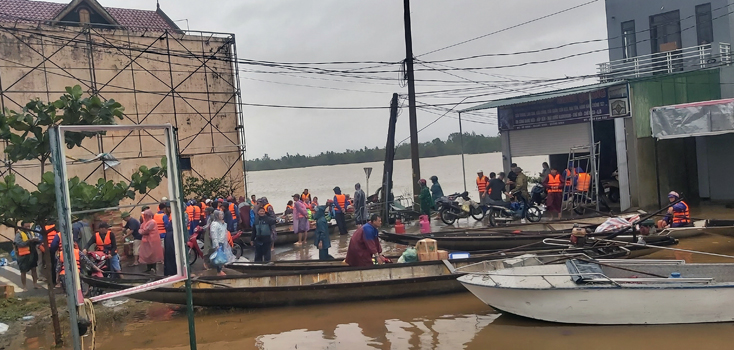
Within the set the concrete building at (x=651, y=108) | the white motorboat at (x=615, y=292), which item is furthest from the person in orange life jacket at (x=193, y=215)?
the concrete building at (x=651, y=108)

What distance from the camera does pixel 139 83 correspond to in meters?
23.9

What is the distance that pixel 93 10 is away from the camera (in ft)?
80.6

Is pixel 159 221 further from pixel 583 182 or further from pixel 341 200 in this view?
pixel 583 182

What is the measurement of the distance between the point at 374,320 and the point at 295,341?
1.28 meters

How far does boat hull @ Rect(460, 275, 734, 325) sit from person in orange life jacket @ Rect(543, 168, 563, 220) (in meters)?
10.9

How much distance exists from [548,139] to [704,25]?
20.9 feet

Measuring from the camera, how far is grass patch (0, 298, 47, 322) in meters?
10.1

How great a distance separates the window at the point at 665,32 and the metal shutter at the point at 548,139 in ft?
16.6

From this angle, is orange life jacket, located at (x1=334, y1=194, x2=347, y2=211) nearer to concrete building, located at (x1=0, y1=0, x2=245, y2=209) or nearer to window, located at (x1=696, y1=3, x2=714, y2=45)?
concrete building, located at (x1=0, y1=0, x2=245, y2=209)

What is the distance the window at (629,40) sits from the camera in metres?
23.0

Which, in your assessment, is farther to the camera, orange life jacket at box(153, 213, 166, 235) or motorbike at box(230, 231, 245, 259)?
motorbike at box(230, 231, 245, 259)

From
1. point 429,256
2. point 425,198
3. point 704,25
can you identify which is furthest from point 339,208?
point 704,25

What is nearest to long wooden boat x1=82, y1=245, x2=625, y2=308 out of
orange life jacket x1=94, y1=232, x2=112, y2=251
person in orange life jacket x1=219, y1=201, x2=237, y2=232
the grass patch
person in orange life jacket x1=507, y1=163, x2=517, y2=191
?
the grass patch

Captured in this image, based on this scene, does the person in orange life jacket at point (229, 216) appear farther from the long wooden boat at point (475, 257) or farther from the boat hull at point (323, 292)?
the boat hull at point (323, 292)
